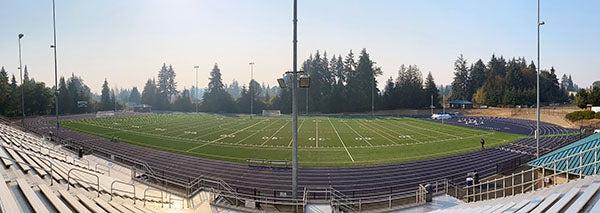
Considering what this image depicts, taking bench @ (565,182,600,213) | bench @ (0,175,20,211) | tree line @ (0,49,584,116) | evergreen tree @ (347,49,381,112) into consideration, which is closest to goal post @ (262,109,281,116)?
tree line @ (0,49,584,116)

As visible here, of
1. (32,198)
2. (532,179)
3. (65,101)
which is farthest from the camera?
(65,101)

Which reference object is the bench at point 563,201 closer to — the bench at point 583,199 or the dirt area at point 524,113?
the bench at point 583,199

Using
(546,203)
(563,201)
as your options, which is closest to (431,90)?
(546,203)

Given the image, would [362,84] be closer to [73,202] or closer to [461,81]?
[461,81]

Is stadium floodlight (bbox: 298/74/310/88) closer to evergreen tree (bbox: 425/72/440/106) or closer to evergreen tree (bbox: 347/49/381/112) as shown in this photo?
evergreen tree (bbox: 347/49/381/112)

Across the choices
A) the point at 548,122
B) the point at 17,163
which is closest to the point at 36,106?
the point at 17,163

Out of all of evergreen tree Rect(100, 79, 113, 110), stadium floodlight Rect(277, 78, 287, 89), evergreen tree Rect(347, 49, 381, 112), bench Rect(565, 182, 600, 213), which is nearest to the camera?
bench Rect(565, 182, 600, 213)

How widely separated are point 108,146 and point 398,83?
2981 inches

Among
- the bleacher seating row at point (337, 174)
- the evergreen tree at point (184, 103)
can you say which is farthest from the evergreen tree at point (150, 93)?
the bleacher seating row at point (337, 174)

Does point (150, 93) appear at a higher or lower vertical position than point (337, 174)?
higher

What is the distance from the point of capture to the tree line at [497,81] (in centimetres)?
9862

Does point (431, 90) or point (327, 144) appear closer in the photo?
point (327, 144)

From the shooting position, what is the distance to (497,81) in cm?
10212

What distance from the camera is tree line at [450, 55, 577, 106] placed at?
324 ft
